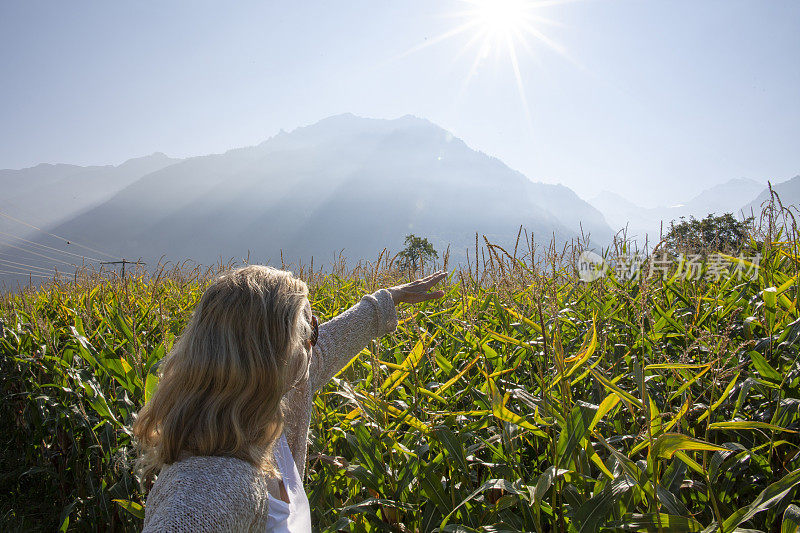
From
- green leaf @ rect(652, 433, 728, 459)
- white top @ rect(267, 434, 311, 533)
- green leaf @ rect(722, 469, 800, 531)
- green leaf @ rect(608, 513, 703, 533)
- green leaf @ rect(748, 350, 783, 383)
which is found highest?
green leaf @ rect(652, 433, 728, 459)

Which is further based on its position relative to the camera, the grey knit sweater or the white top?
the white top

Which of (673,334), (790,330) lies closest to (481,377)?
(673,334)

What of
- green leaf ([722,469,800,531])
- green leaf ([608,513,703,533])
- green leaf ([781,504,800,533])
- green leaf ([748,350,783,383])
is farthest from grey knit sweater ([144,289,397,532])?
green leaf ([748,350,783,383])

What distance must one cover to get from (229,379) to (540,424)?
0.95m

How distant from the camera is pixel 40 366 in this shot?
3.01m

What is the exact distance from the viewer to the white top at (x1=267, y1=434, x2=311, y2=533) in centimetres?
121

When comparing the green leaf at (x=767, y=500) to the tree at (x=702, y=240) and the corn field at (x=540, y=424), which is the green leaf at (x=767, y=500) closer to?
the corn field at (x=540, y=424)

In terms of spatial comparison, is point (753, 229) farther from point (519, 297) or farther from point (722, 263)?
point (519, 297)

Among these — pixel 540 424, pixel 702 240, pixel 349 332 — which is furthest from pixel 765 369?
pixel 702 240

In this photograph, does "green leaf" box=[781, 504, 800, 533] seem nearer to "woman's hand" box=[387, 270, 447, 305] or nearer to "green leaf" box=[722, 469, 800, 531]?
"green leaf" box=[722, 469, 800, 531]

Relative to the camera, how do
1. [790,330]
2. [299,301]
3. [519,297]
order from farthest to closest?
1. [519,297]
2. [790,330]
3. [299,301]

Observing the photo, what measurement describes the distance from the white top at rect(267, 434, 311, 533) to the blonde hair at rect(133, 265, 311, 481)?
0.34 feet

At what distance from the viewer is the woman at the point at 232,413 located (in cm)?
103

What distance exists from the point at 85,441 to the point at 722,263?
4633mm
